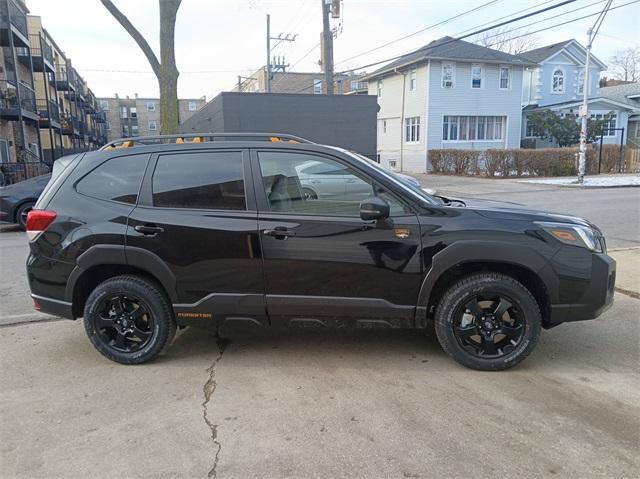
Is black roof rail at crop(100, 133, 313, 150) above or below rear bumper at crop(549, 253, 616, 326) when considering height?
above

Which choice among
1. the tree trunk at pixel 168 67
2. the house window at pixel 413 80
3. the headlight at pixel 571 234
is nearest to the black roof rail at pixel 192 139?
the headlight at pixel 571 234

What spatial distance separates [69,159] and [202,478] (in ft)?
9.98

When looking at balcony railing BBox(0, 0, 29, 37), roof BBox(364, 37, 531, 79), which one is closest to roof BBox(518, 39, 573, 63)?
roof BBox(364, 37, 531, 79)

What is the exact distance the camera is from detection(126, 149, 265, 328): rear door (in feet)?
12.5

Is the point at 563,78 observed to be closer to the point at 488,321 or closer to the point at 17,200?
the point at 17,200

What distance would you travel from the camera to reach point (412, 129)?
110 feet

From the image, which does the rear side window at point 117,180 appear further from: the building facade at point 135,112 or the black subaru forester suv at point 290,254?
the building facade at point 135,112

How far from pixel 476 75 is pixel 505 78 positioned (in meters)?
2.29

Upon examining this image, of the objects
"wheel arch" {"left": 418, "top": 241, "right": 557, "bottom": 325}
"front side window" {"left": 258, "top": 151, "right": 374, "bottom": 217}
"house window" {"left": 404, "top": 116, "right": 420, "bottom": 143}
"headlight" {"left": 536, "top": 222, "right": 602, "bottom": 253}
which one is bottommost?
"wheel arch" {"left": 418, "top": 241, "right": 557, "bottom": 325}

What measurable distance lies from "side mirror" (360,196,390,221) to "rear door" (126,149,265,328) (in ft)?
2.77

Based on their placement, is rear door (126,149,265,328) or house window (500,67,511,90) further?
house window (500,67,511,90)

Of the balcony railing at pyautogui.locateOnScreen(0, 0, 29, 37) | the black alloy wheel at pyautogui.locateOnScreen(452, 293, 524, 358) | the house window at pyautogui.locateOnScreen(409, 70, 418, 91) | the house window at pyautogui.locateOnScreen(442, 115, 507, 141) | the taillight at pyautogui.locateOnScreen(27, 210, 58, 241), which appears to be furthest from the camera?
the house window at pyautogui.locateOnScreen(409, 70, 418, 91)

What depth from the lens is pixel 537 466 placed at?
105 inches

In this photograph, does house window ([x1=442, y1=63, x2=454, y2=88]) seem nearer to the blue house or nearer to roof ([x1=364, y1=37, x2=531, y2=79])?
roof ([x1=364, y1=37, x2=531, y2=79])
